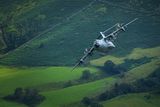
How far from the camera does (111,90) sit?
33656 millimetres

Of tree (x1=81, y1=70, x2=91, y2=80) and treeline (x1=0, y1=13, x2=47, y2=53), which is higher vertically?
treeline (x1=0, y1=13, x2=47, y2=53)

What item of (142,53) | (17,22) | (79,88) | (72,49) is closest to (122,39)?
(142,53)

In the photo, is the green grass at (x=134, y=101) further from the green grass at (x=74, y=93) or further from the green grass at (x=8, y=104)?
the green grass at (x=8, y=104)

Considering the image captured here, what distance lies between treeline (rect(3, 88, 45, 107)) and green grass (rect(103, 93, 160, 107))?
5728 mm

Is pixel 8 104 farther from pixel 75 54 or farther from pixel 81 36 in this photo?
pixel 81 36

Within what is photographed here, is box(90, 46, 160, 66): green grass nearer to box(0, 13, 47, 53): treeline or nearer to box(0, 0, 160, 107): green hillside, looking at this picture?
box(0, 0, 160, 107): green hillside

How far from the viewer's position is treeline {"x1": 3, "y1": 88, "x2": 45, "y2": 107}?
32375mm

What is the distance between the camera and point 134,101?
32.6 meters

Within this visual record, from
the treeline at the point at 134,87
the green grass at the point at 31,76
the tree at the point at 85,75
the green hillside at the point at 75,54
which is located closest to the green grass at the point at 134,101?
the green hillside at the point at 75,54

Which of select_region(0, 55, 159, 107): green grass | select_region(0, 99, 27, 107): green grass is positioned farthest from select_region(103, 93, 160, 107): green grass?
select_region(0, 99, 27, 107): green grass

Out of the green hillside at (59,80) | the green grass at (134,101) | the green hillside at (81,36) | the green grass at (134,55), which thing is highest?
the green hillside at (81,36)

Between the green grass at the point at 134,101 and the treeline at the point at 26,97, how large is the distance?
5.73 meters

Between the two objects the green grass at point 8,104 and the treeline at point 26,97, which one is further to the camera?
the treeline at point 26,97

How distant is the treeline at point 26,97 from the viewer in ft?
106
